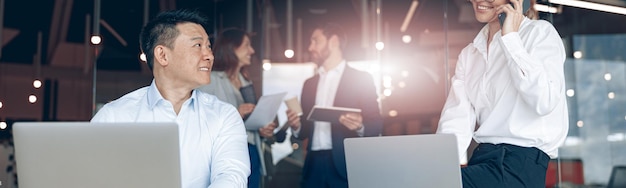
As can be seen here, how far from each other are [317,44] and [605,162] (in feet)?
9.42

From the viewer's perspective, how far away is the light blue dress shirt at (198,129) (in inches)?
104

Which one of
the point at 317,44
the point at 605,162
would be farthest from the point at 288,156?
the point at 605,162

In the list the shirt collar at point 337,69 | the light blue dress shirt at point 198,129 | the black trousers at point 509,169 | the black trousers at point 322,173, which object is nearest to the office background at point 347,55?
the shirt collar at point 337,69

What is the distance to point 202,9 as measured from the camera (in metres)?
6.89

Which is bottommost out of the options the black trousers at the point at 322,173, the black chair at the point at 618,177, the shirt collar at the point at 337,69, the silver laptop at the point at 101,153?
the black chair at the point at 618,177

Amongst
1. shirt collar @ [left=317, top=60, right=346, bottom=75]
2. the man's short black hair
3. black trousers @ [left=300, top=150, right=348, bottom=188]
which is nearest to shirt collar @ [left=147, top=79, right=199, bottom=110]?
the man's short black hair

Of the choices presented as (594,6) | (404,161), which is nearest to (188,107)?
(404,161)

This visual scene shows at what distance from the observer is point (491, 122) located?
271 cm

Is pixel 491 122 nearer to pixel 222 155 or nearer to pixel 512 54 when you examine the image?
pixel 512 54

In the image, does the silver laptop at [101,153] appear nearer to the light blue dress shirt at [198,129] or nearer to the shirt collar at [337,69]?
the light blue dress shirt at [198,129]

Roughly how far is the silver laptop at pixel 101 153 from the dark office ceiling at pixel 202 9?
4.38m

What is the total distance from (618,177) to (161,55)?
15.9 feet

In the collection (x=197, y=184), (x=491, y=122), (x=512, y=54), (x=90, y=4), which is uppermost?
(x=90, y=4)

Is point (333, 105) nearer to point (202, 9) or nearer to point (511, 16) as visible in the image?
point (202, 9)
